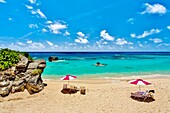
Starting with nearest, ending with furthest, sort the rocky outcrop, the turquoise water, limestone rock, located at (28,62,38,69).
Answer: the rocky outcrop
limestone rock, located at (28,62,38,69)
the turquoise water

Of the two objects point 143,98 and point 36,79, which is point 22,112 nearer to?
point 36,79

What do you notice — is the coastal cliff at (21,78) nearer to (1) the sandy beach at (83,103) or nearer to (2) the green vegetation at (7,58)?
(2) the green vegetation at (7,58)

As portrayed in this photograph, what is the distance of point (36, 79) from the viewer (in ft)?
51.9

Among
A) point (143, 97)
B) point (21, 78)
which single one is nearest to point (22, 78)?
point (21, 78)

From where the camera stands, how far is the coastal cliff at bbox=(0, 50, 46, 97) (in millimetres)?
14586

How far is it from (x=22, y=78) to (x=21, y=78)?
0.08 metres

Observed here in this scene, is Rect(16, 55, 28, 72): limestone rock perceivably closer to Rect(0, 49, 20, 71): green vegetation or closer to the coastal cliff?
the coastal cliff

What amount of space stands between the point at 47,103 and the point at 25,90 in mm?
3185

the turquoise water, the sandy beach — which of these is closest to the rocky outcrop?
the sandy beach

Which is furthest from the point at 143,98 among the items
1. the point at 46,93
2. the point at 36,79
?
the point at 36,79

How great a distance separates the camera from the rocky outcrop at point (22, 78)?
47.9ft

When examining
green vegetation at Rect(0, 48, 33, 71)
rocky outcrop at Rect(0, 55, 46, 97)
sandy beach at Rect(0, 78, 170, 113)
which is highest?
green vegetation at Rect(0, 48, 33, 71)

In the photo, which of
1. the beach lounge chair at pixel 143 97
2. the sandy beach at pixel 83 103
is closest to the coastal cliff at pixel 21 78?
the sandy beach at pixel 83 103

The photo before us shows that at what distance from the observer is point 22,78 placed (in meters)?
15.5
